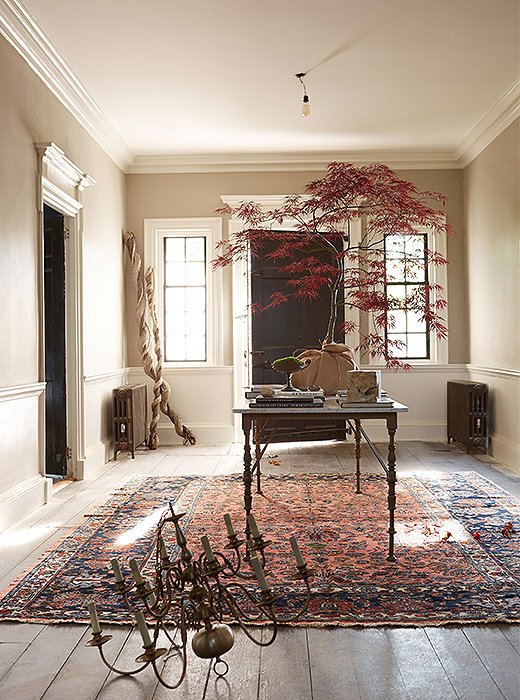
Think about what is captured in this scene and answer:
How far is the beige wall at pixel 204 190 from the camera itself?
8.48 metres

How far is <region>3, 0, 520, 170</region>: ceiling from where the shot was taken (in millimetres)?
4852

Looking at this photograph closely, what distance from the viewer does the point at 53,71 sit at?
562 cm

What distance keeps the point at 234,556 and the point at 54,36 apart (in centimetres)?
374

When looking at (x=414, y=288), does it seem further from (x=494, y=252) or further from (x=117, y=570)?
(x=117, y=570)

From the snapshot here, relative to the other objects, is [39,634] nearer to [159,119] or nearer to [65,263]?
[65,263]

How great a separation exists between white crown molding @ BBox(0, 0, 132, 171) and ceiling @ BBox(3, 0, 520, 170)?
0.23 feet

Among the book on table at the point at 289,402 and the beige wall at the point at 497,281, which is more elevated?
the beige wall at the point at 497,281

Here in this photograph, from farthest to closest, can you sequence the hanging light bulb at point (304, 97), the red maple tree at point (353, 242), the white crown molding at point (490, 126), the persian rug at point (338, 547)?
the red maple tree at point (353, 242) → the white crown molding at point (490, 126) → the hanging light bulb at point (304, 97) → the persian rug at point (338, 547)

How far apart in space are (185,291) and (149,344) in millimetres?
776

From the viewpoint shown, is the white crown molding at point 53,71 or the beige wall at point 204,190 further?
the beige wall at point 204,190

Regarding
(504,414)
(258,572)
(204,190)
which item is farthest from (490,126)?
(258,572)

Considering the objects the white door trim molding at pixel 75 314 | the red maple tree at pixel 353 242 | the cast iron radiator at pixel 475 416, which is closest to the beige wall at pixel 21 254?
the white door trim molding at pixel 75 314

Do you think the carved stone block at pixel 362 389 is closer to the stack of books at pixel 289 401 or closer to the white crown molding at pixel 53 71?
the stack of books at pixel 289 401

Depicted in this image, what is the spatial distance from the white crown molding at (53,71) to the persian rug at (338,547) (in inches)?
125
